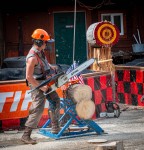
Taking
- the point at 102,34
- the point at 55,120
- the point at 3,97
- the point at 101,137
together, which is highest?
the point at 102,34

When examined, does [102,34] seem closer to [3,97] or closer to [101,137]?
[3,97]

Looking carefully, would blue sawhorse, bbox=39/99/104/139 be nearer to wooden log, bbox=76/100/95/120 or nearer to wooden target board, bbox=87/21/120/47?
wooden log, bbox=76/100/95/120

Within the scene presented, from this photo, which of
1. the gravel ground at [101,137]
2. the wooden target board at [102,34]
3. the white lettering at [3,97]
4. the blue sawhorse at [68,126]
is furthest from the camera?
the wooden target board at [102,34]

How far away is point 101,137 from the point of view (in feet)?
25.8

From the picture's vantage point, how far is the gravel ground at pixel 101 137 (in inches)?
285

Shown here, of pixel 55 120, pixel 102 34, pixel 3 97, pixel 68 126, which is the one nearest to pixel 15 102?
pixel 3 97

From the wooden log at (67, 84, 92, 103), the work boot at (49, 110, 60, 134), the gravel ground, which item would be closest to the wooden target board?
the gravel ground

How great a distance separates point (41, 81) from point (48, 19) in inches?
431

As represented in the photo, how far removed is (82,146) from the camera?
283 inches

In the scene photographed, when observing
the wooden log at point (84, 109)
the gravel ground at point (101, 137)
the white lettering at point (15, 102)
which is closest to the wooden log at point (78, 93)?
the wooden log at point (84, 109)

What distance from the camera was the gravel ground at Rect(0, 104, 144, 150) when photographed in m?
7.25

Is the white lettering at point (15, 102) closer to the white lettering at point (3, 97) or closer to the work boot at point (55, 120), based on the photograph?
the white lettering at point (3, 97)

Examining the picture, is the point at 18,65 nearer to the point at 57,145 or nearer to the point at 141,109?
the point at 141,109

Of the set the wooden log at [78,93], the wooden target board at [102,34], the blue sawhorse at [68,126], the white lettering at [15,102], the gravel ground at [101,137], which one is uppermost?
the wooden target board at [102,34]
